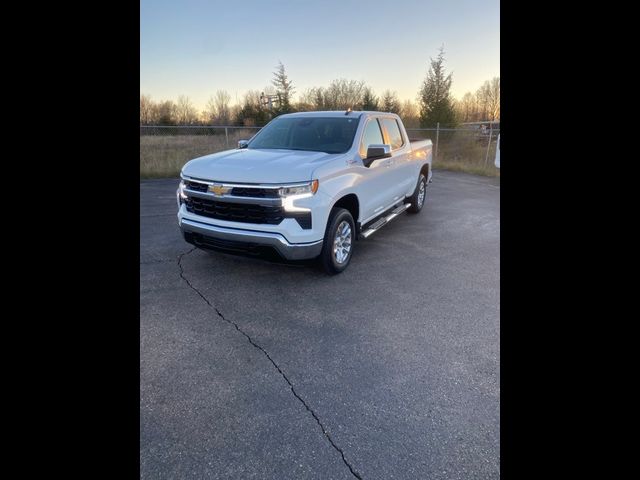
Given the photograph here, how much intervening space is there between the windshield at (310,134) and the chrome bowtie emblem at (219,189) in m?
1.48

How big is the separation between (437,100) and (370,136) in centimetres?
2164

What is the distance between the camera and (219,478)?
79.2 inches

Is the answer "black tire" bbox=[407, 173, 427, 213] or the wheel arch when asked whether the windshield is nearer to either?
the wheel arch

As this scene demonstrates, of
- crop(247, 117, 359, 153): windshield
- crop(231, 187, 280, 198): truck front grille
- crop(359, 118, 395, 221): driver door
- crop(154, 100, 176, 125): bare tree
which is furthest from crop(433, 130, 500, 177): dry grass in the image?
crop(154, 100, 176, 125): bare tree

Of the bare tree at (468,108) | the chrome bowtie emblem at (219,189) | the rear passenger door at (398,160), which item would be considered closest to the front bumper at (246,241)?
the chrome bowtie emblem at (219,189)

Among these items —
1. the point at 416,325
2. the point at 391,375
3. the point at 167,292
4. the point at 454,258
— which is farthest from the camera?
the point at 454,258

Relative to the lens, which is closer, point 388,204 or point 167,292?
point 167,292

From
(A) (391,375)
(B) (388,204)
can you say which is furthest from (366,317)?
(B) (388,204)

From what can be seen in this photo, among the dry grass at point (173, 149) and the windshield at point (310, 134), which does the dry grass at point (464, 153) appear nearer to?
the dry grass at point (173, 149)

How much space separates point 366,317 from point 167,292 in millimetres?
2234

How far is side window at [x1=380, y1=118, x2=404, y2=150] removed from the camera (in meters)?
6.35

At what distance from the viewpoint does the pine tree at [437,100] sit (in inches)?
965
